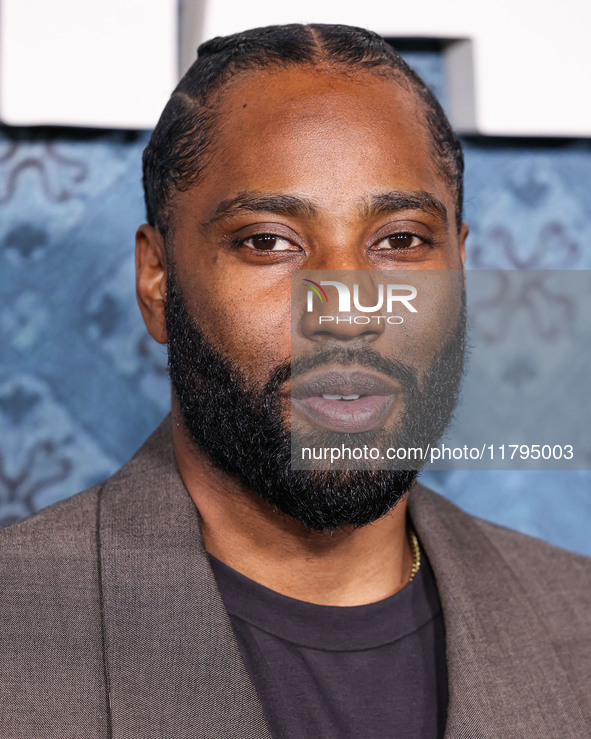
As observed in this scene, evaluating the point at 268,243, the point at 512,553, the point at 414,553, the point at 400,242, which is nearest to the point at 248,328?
the point at 268,243

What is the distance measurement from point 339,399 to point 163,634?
373 millimetres

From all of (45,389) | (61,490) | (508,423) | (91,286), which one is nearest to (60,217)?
(91,286)

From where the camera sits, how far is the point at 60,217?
1.85 m

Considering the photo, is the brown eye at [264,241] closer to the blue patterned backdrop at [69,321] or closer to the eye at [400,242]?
the eye at [400,242]

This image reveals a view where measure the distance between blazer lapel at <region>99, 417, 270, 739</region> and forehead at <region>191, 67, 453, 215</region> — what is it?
0.45 meters

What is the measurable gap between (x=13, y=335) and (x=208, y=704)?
969 mm

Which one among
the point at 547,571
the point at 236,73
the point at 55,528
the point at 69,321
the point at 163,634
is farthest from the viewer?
the point at 69,321

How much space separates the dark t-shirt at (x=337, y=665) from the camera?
3.92 ft

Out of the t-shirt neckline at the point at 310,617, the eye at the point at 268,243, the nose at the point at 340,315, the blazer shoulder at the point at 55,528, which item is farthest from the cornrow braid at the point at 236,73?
the t-shirt neckline at the point at 310,617

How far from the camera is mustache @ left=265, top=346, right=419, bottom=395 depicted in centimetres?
122

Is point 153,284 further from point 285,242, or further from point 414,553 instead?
point 414,553

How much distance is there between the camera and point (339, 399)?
123 centimetres

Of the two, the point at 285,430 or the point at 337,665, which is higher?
the point at 285,430

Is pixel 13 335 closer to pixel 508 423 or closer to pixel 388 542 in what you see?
pixel 388 542
